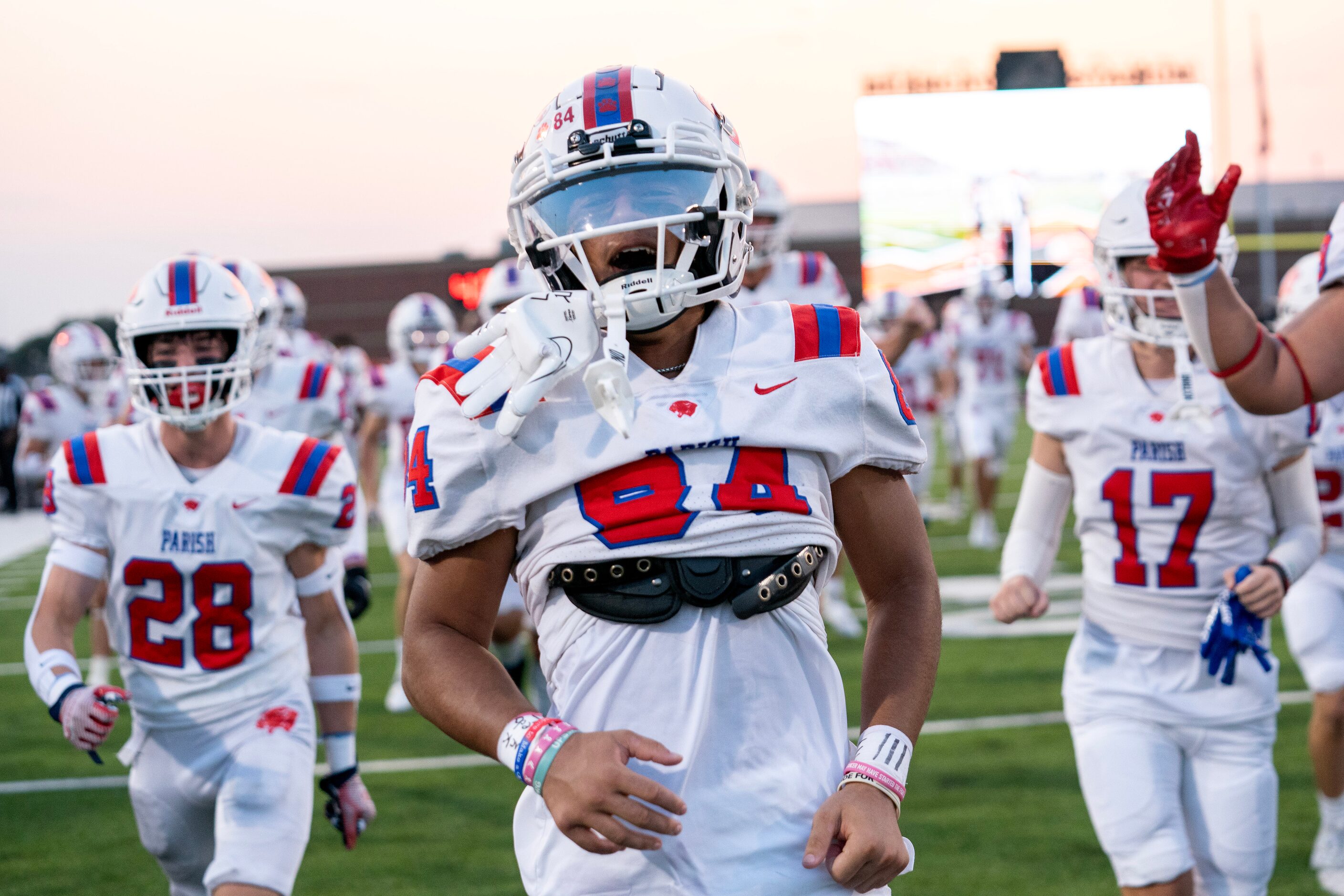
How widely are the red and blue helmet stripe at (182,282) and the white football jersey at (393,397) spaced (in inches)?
190

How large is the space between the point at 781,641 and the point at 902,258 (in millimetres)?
27116

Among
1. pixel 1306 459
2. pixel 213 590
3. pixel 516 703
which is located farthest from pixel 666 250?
pixel 1306 459

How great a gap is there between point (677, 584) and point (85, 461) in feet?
7.74

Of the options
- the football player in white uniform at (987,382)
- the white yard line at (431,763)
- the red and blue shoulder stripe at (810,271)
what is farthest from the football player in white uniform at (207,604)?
the football player in white uniform at (987,382)

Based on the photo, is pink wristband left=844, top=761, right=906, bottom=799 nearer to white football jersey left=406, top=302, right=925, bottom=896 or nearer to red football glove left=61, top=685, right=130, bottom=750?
white football jersey left=406, top=302, right=925, bottom=896

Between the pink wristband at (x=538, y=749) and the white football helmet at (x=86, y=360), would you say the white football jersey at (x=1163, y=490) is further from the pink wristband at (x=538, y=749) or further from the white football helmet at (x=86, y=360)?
the white football helmet at (x=86, y=360)

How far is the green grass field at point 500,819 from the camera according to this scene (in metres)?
5.00

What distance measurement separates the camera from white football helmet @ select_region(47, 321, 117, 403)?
1182 centimetres

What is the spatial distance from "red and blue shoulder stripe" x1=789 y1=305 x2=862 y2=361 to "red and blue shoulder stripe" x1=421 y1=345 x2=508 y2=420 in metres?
0.42

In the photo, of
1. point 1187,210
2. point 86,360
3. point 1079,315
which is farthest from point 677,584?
point 86,360

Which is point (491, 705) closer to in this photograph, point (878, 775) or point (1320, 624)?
point (878, 775)

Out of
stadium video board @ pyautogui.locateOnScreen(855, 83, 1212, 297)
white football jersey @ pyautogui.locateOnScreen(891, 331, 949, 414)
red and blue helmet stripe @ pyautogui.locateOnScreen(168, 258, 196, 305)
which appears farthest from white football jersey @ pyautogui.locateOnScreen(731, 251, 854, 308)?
stadium video board @ pyautogui.locateOnScreen(855, 83, 1212, 297)

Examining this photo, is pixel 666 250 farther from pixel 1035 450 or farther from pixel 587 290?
pixel 1035 450

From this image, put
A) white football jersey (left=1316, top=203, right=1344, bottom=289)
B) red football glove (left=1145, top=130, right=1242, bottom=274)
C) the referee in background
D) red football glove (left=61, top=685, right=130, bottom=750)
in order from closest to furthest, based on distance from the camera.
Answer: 1. red football glove (left=1145, top=130, right=1242, bottom=274)
2. white football jersey (left=1316, top=203, right=1344, bottom=289)
3. red football glove (left=61, top=685, right=130, bottom=750)
4. the referee in background
